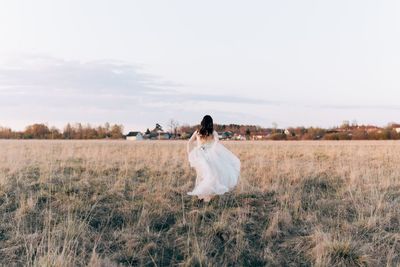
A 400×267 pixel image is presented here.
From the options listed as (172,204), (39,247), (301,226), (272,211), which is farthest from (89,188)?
(301,226)

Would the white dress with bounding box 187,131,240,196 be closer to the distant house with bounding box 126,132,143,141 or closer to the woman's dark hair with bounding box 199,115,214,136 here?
the woman's dark hair with bounding box 199,115,214,136

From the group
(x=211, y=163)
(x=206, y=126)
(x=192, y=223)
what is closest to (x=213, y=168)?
(x=211, y=163)

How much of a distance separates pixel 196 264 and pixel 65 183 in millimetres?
5128

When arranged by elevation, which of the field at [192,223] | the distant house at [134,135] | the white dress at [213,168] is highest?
the distant house at [134,135]

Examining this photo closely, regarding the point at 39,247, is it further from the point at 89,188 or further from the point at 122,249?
the point at 89,188

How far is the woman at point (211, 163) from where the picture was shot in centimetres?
837

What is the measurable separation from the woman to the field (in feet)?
1.03

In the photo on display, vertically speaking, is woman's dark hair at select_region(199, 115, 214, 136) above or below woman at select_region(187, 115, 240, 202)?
above

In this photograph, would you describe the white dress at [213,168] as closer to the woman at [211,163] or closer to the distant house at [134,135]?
the woman at [211,163]

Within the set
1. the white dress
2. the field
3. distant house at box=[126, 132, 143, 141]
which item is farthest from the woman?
distant house at box=[126, 132, 143, 141]

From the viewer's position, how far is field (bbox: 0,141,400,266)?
19.8ft

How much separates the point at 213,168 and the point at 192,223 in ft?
5.59

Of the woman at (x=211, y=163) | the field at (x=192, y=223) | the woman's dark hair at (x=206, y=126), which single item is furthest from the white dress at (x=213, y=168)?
the field at (x=192, y=223)

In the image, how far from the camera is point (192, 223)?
7.10 metres
